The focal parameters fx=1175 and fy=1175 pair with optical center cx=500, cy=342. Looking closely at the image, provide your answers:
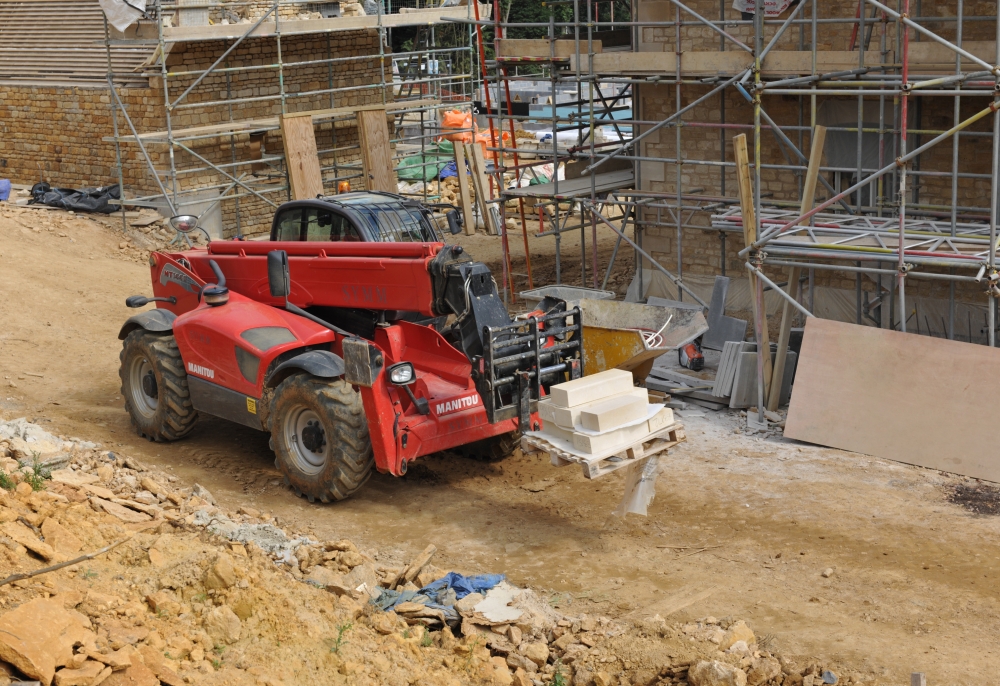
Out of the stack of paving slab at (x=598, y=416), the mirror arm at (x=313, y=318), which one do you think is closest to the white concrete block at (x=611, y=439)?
the stack of paving slab at (x=598, y=416)

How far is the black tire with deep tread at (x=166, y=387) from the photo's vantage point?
10734 mm

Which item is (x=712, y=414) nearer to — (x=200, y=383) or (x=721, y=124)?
(x=721, y=124)

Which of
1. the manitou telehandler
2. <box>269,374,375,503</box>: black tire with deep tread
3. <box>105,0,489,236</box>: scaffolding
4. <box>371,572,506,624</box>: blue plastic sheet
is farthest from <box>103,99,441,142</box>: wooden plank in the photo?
<box>371,572,506,624</box>: blue plastic sheet

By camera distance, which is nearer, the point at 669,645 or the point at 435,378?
the point at 669,645

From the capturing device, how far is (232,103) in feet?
63.6

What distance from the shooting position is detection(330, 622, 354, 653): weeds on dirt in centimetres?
637

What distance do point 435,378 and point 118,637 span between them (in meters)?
3.99

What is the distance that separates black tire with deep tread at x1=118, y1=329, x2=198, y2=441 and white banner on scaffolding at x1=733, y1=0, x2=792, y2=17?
7.34m

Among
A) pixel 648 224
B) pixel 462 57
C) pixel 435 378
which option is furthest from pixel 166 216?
pixel 462 57

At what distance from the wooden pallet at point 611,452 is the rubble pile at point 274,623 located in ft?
3.31

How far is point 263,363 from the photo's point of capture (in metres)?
9.74

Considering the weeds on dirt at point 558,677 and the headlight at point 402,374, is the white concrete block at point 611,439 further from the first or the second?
the weeds on dirt at point 558,677

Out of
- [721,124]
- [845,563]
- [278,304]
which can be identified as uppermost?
[721,124]

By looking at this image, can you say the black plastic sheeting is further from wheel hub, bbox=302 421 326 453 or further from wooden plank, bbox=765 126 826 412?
wooden plank, bbox=765 126 826 412
